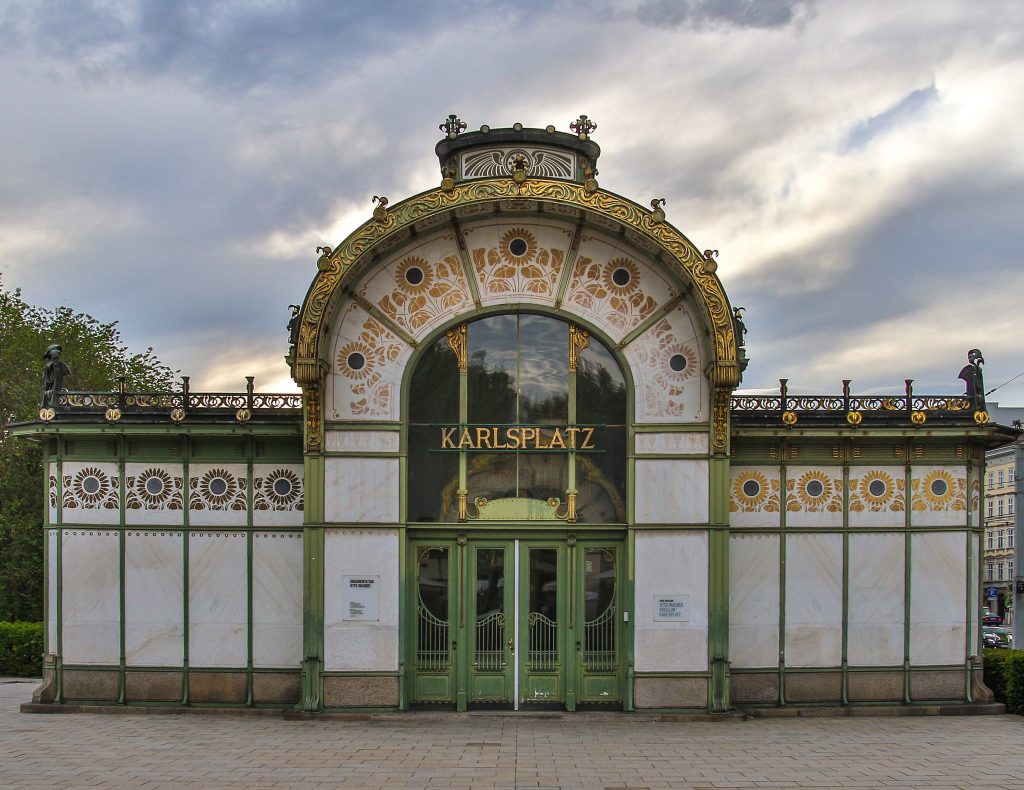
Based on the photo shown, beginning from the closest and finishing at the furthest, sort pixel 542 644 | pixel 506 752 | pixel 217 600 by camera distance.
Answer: pixel 506 752 → pixel 542 644 → pixel 217 600

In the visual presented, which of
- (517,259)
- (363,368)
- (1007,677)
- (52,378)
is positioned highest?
(517,259)

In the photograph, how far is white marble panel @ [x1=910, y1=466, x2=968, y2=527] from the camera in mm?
15836

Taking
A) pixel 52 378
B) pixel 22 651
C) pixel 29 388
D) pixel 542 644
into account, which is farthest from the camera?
pixel 29 388

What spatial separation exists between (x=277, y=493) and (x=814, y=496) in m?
8.81

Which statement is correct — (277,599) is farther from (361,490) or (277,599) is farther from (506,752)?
(506,752)

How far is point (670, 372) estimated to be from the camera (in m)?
15.1

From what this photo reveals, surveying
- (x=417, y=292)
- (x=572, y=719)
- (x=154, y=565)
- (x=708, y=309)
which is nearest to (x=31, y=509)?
(x=154, y=565)

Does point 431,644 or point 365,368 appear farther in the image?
point 365,368

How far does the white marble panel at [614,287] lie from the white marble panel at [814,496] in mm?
3627

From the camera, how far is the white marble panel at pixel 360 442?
1491 centimetres

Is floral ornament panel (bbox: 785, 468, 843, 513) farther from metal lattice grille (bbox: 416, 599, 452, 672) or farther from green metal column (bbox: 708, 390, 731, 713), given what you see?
metal lattice grille (bbox: 416, 599, 452, 672)

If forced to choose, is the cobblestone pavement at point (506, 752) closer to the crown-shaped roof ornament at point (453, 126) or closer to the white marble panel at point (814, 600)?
the white marble panel at point (814, 600)

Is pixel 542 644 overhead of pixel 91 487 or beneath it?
beneath

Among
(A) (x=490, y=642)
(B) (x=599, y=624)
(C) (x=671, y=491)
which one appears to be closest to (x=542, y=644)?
(A) (x=490, y=642)
